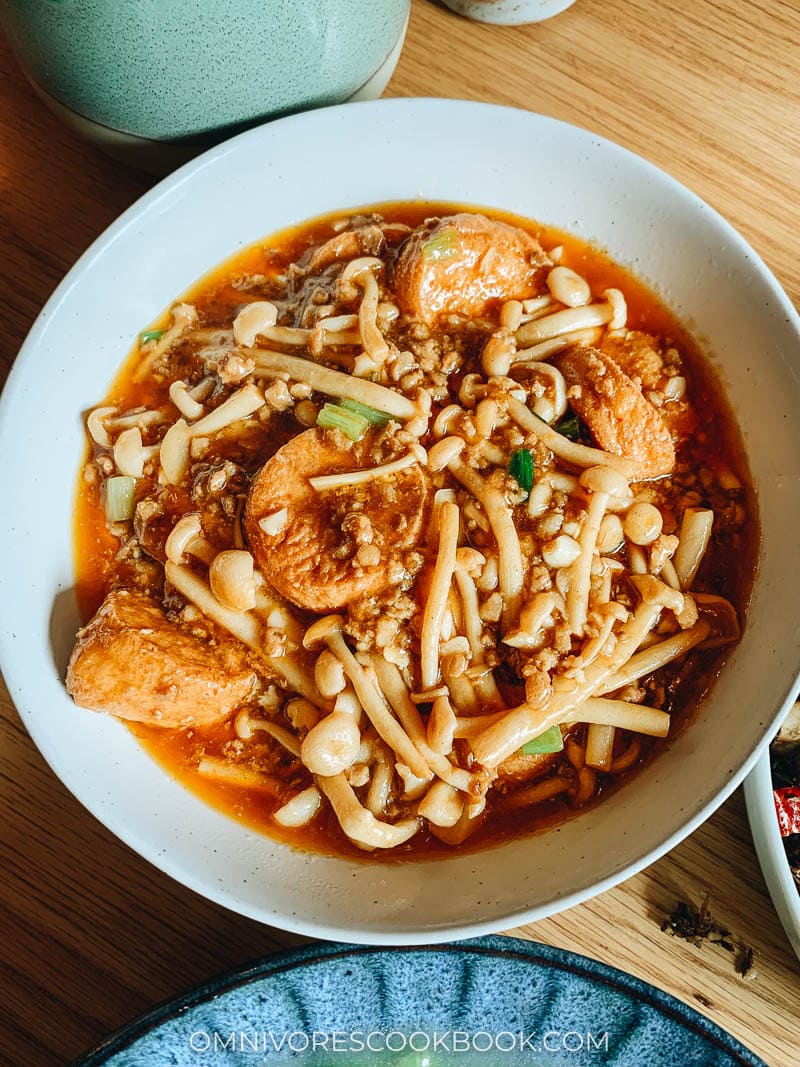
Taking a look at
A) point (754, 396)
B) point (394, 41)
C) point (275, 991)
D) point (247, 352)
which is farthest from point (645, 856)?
point (394, 41)

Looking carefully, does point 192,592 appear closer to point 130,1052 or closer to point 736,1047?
point 130,1052

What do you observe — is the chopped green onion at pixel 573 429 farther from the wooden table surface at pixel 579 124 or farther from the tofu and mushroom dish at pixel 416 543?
the wooden table surface at pixel 579 124

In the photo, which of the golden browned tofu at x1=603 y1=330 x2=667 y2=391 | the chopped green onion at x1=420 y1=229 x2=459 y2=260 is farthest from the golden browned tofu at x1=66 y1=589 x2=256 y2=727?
the golden browned tofu at x1=603 y1=330 x2=667 y2=391

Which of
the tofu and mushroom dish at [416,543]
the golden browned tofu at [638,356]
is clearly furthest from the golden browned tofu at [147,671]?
the golden browned tofu at [638,356]

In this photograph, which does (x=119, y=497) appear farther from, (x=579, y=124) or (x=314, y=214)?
(x=579, y=124)

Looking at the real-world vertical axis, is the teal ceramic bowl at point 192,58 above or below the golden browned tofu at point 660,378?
above

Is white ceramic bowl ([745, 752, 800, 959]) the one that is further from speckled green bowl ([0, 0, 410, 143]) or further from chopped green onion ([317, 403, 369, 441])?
speckled green bowl ([0, 0, 410, 143])

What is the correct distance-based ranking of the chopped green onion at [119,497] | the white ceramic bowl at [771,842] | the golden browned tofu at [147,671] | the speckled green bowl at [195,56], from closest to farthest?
the speckled green bowl at [195,56], the golden browned tofu at [147,671], the white ceramic bowl at [771,842], the chopped green onion at [119,497]
